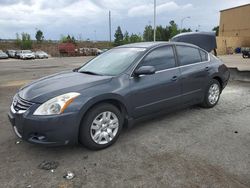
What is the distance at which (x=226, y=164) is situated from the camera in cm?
312

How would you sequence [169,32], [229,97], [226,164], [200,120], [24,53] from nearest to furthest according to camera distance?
[226,164]
[200,120]
[229,97]
[24,53]
[169,32]

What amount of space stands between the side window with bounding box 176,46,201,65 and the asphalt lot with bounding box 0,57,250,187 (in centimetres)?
118

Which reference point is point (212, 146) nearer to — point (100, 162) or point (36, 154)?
point (100, 162)

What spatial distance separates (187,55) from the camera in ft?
16.1

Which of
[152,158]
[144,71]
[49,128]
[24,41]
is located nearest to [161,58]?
[144,71]

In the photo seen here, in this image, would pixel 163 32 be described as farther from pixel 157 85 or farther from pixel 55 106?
pixel 55 106

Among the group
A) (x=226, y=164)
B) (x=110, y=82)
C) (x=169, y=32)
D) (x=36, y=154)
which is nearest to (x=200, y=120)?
(x=226, y=164)

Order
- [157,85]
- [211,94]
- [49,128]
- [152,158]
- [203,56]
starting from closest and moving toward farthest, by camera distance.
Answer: [49,128] < [152,158] < [157,85] < [203,56] < [211,94]

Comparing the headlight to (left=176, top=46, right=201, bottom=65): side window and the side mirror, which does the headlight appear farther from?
(left=176, top=46, right=201, bottom=65): side window

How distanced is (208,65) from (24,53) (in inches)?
1530

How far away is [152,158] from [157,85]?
1.34 meters

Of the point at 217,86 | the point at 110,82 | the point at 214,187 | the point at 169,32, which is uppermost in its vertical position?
the point at 169,32

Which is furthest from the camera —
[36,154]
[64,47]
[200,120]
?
[64,47]

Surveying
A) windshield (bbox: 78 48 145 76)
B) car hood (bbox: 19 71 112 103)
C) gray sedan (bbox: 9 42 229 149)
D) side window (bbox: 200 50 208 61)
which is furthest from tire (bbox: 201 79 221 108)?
car hood (bbox: 19 71 112 103)
